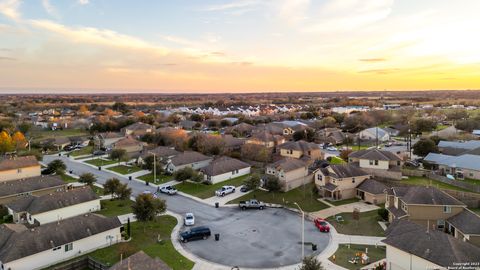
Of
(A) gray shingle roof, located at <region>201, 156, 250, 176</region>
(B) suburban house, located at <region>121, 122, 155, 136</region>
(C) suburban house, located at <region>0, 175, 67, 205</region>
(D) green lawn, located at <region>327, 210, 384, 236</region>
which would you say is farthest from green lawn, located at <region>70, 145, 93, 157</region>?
(D) green lawn, located at <region>327, 210, 384, 236</region>

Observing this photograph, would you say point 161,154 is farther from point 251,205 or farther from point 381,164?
point 381,164

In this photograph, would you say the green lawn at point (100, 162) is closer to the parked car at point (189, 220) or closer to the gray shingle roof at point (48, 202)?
the gray shingle roof at point (48, 202)

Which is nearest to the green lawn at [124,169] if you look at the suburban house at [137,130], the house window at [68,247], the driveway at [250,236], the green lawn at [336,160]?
the driveway at [250,236]

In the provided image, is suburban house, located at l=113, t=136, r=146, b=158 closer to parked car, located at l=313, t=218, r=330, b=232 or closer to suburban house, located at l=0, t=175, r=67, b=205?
suburban house, located at l=0, t=175, r=67, b=205

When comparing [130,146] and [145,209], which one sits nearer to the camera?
[145,209]

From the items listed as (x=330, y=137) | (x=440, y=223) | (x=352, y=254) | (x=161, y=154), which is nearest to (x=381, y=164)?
(x=440, y=223)

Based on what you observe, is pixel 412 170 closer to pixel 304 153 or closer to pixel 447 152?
pixel 447 152

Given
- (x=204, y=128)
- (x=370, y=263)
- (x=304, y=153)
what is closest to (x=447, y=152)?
(x=304, y=153)
